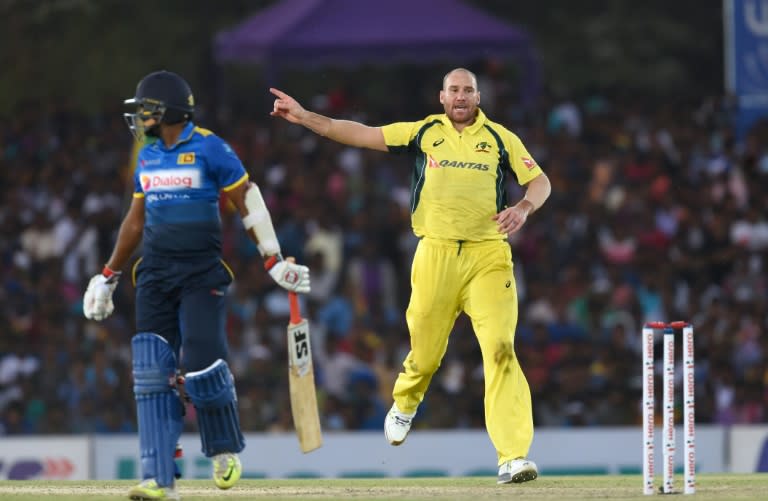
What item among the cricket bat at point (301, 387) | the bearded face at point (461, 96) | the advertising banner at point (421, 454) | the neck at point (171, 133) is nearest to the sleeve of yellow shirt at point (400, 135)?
the bearded face at point (461, 96)

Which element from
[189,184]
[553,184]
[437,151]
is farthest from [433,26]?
[189,184]

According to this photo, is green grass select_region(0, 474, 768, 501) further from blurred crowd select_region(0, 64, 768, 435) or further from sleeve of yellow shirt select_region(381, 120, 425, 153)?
blurred crowd select_region(0, 64, 768, 435)

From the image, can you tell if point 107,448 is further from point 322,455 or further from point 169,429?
point 169,429

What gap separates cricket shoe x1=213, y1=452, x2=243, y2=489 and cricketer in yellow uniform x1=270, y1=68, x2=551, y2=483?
1.62 metres

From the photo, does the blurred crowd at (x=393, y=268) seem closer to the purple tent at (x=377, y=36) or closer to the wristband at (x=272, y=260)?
the purple tent at (x=377, y=36)

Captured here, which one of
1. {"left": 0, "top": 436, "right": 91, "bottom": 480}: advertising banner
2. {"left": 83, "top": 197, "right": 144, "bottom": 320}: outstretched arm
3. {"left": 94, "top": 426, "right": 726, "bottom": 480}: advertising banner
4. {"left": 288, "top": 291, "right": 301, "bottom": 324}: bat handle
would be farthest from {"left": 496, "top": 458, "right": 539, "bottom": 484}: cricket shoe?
{"left": 0, "top": 436, "right": 91, "bottom": 480}: advertising banner

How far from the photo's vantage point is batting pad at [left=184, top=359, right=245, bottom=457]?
9961mm

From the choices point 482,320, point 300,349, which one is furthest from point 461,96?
point 300,349

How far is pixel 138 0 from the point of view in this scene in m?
28.5

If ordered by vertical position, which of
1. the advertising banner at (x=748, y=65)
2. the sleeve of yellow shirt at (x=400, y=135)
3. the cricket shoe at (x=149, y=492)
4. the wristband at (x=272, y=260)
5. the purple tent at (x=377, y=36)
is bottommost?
the cricket shoe at (x=149, y=492)

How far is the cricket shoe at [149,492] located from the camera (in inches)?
383

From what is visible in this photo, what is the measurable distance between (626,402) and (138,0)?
1363 cm

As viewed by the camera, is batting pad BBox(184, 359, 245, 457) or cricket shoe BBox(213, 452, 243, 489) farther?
cricket shoe BBox(213, 452, 243, 489)

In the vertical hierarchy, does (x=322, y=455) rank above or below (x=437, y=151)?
below
